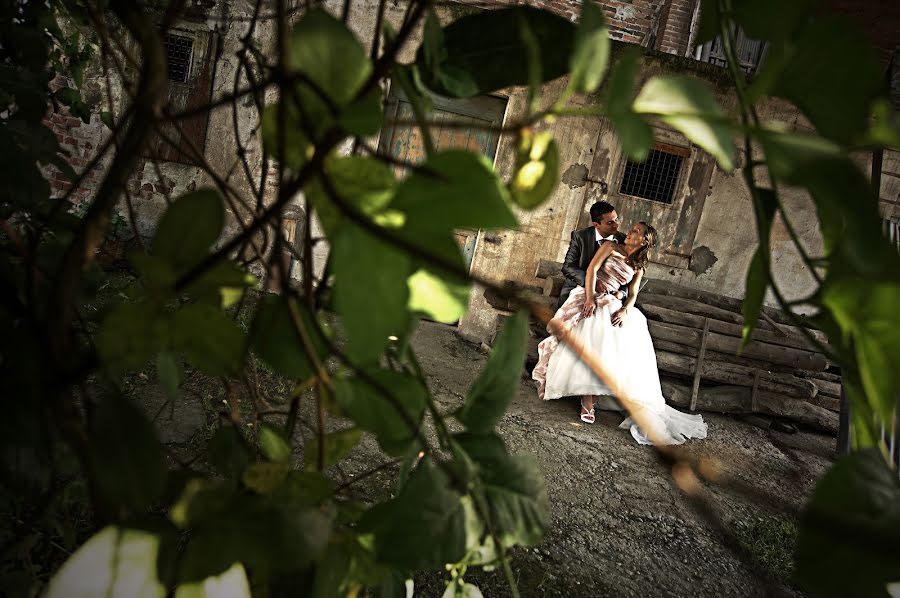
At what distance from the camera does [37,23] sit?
0.79 m

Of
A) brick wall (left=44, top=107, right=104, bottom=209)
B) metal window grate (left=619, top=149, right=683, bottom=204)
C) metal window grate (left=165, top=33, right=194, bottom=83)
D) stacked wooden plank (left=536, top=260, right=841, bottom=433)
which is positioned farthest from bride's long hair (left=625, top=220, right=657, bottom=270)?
brick wall (left=44, top=107, right=104, bottom=209)

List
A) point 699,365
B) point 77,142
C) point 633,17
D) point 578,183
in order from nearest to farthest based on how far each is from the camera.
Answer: point 699,365, point 77,142, point 578,183, point 633,17

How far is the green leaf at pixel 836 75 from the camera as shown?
199mm

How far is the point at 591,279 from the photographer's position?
4949 mm

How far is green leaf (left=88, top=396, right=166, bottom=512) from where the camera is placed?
228mm

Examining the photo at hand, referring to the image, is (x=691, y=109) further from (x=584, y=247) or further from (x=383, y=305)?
(x=584, y=247)

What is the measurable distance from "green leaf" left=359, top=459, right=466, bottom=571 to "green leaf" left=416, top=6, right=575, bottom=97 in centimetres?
21

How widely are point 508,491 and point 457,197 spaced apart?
0.67 ft

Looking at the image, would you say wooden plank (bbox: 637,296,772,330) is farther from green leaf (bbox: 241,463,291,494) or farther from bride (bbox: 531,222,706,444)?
green leaf (bbox: 241,463,291,494)

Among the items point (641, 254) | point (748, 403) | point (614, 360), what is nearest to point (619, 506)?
point (614, 360)

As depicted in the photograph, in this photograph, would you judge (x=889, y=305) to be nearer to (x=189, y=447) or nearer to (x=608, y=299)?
(x=189, y=447)

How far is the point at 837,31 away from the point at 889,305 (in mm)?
103

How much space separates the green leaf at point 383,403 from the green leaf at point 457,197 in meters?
0.12

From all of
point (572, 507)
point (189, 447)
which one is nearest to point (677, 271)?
point (572, 507)
